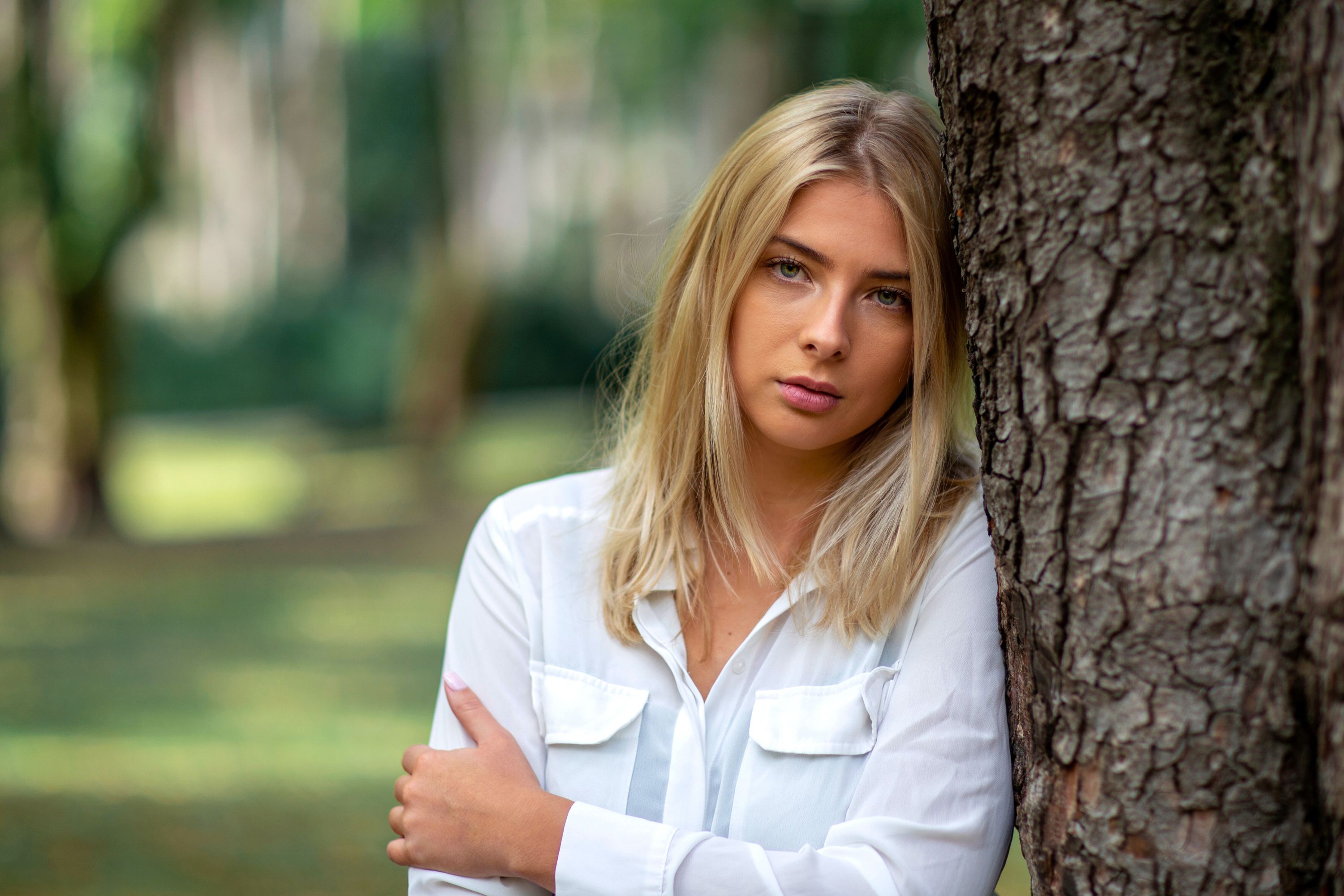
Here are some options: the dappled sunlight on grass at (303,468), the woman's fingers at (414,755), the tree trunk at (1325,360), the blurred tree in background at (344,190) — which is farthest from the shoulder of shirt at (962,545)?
the dappled sunlight on grass at (303,468)

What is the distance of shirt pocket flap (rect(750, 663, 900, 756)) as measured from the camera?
220cm

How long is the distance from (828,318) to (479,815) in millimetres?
1002

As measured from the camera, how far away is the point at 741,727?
2287mm

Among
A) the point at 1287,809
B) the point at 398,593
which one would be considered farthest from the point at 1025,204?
the point at 398,593

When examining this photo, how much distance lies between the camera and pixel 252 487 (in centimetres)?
1755

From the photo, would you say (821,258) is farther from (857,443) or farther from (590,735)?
(590,735)

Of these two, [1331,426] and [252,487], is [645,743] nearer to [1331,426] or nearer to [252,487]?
[1331,426]

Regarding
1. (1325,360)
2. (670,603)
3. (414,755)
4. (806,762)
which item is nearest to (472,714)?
(414,755)

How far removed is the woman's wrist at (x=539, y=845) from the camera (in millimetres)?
2074

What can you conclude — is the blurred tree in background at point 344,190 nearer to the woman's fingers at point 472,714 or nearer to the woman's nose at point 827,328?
the woman's nose at point 827,328

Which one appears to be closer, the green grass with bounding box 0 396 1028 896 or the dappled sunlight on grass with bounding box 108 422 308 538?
the green grass with bounding box 0 396 1028 896

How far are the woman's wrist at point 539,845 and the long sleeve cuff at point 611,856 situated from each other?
0.05 feet

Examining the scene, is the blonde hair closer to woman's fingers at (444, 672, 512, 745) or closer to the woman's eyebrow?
the woman's eyebrow

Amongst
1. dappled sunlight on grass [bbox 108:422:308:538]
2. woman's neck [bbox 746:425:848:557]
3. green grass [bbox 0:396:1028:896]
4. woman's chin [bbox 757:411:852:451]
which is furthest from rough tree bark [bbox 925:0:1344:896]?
dappled sunlight on grass [bbox 108:422:308:538]
